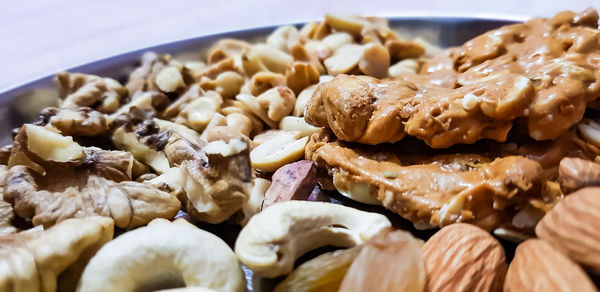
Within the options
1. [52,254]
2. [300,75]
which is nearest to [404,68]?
[300,75]

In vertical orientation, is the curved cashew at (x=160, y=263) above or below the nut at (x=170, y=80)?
above

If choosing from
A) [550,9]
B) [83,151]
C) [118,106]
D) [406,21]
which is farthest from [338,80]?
[550,9]

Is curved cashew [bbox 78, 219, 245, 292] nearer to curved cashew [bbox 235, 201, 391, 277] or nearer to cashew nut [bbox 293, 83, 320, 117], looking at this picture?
curved cashew [bbox 235, 201, 391, 277]

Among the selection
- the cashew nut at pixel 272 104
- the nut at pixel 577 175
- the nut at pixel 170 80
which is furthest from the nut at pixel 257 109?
the nut at pixel 577 175

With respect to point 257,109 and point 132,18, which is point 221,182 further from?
point 132,18

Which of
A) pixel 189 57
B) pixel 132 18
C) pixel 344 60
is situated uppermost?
pixel 344 60

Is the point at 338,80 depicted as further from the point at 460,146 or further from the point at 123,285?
the point at 123,285

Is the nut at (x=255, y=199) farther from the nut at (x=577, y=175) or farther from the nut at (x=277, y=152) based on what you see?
the nut at (x=577, y=175)
